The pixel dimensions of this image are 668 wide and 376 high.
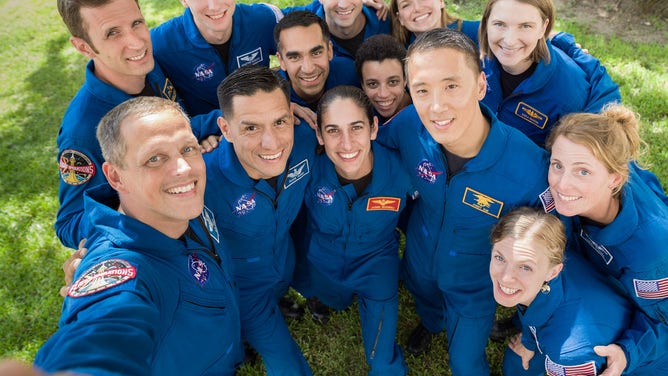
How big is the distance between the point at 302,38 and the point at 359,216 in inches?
57.5

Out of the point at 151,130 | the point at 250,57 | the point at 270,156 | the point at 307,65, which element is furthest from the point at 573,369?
the point at 250,57

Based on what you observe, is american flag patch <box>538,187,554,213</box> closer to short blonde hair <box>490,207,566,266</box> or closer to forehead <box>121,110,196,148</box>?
short blonde hair <box>490,207,566,266</box>

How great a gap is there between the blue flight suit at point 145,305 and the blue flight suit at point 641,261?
2.23 m

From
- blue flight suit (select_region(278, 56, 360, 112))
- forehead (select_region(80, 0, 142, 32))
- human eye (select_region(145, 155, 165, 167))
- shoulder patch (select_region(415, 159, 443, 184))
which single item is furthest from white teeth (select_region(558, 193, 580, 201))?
forehead (select_region(80, 0, 142, 32))

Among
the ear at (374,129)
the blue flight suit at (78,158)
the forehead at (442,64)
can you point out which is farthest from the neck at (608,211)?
the blue flight suit at (78,158)

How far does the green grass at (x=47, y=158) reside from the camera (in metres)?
3.85

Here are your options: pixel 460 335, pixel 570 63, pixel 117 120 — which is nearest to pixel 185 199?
pixel 117 120

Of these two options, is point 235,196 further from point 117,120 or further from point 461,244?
point 461,244

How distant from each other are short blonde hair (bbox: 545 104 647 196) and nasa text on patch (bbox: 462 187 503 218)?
1.70 ft

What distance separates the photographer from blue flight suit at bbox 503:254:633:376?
2.54 m

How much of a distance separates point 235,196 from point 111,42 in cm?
136

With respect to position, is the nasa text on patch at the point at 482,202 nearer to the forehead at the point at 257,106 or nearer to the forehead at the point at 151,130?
the forehead at the point at 257,106

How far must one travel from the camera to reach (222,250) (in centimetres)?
282

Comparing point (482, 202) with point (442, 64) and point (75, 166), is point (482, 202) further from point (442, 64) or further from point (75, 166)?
point (75, 166)
